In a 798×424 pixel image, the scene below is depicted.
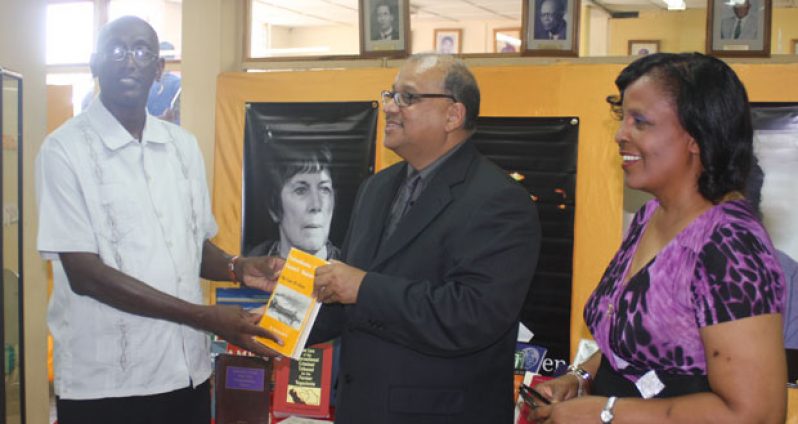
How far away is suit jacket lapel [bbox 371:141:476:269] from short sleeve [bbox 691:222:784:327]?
0.78 meters

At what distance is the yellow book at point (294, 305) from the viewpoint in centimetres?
218

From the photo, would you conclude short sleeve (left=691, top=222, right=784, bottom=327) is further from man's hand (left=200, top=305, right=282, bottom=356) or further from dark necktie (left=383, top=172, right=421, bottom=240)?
man's hand (left=200, top=305, right=282, bottom=356)

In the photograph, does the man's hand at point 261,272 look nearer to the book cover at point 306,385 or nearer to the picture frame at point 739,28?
the book cover at point 306,385

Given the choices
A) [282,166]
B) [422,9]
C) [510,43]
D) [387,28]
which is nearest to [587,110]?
[510,43]

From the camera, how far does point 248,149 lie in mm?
4613

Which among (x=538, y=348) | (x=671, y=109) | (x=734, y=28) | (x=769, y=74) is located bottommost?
(x=538, y=348)

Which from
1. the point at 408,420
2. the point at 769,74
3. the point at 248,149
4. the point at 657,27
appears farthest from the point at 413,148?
the point at 657,27

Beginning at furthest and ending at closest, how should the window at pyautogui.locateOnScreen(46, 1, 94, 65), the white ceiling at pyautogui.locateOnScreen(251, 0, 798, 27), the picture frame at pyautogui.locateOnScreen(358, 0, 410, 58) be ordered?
the window at pyautogui.locateOnScreen(46, 1, 94, 65) < the white ceiling at pyautogui.locateOnScreen(251, 0, 798, 27) < the picture frame at pyautogui.locateOnScreen(358, 0, 410, 58)

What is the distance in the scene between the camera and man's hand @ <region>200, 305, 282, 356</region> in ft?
7.70

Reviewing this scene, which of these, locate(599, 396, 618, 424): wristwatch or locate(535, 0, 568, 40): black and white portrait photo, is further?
locate(535, 0, 568, 40): black and white portrait photo

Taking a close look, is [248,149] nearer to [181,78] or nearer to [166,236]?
[181,78]

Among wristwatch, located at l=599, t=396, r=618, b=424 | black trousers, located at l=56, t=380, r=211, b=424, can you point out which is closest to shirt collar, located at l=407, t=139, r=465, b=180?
wristwatch, located at l=599, t=396, r=618, b=424

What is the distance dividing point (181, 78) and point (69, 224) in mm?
2672

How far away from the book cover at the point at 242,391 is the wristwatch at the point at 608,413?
2287 mm
